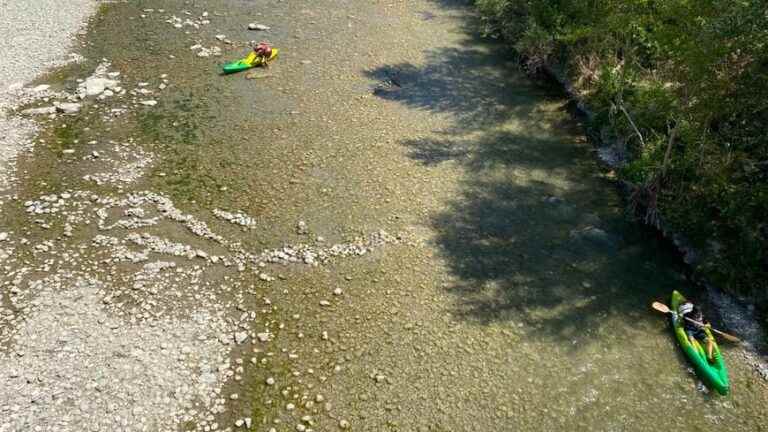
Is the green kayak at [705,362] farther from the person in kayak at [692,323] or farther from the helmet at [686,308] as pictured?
the helmet at [686,308]

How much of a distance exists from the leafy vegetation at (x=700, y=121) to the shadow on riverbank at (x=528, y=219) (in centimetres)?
143

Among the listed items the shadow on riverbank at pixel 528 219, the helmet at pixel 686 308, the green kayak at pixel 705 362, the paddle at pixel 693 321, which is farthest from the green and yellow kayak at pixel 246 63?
the green kayak at pixel 705 362

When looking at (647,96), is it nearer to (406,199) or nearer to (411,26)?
(406,199)

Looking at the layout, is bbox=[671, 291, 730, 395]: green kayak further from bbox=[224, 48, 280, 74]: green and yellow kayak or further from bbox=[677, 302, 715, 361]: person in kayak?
bbox=[224, 48, 280, 74]: green and yellow kayak

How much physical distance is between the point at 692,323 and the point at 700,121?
6.86 metres

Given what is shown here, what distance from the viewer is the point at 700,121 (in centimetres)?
1772

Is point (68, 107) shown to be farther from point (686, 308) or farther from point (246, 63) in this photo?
point (686, 308)

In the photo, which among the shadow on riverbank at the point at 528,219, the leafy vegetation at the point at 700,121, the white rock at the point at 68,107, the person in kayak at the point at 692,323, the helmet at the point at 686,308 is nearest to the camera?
the person in kayak at the point at 692,323

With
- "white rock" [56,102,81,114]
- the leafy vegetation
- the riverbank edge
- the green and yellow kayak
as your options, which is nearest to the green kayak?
the riverbank edge

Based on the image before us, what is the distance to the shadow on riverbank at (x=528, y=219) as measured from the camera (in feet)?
54.6

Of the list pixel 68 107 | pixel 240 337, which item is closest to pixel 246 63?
pixel 68 107

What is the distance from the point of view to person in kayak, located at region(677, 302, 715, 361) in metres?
15.3

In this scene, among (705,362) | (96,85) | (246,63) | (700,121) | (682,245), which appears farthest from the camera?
(246,63)

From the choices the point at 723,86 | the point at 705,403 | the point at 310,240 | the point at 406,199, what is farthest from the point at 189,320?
the point at 723,86
